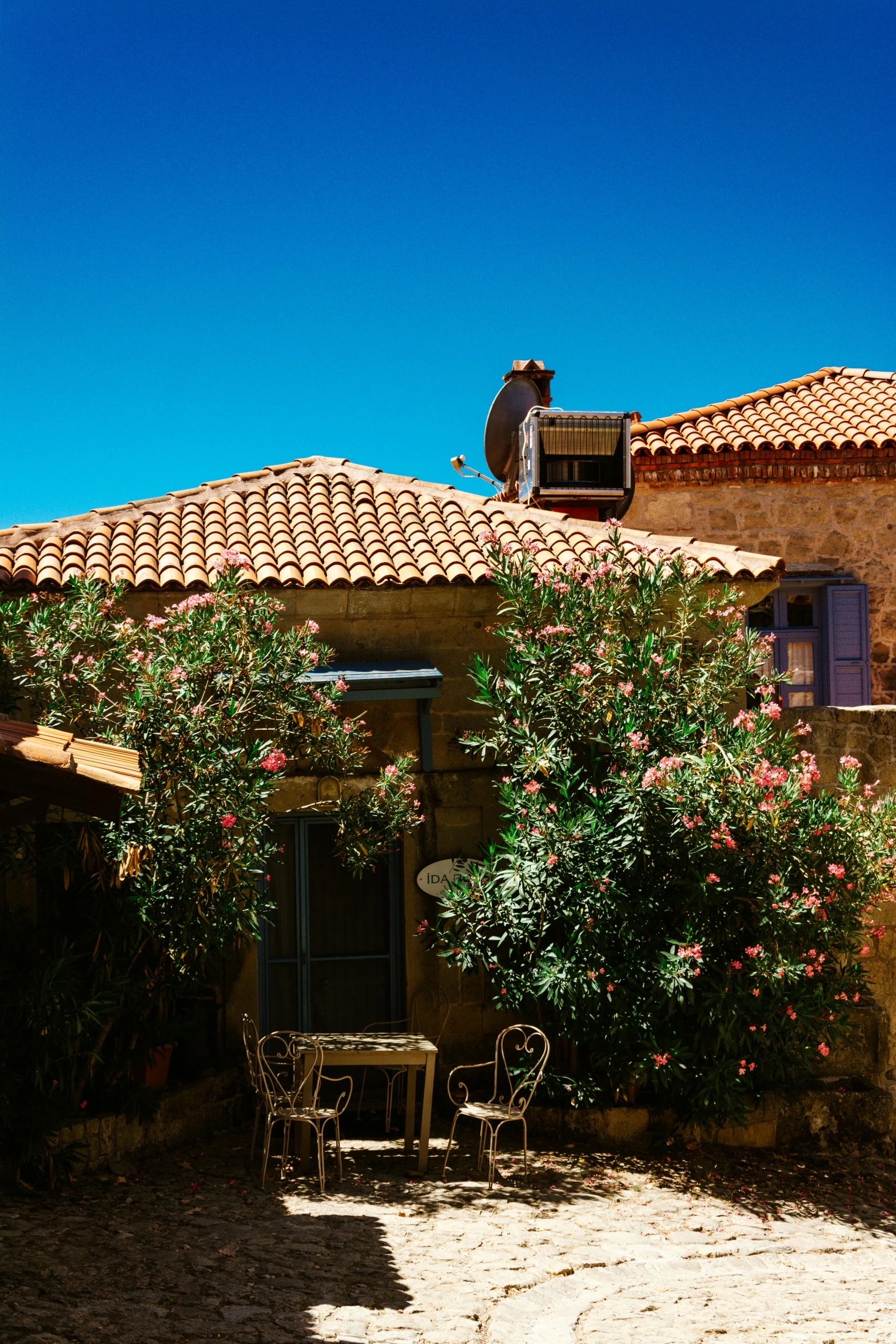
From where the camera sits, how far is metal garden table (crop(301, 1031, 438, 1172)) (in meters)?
6.38

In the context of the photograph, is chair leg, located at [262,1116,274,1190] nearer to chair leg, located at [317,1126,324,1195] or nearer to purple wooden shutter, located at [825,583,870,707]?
chair leg, located at [317,1126,324,1195]

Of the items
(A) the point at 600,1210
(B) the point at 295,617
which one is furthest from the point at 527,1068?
(B) the point at 295,617

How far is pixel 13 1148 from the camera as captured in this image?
5.98m

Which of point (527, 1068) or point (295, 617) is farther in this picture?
point (295, 617)

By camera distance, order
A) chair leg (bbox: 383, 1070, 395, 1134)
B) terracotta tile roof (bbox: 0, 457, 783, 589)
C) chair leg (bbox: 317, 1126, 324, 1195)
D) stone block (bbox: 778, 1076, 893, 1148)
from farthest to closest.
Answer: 1. terracotta tile roof (bbox: 0, 457, 783, 589)
2. stone block (bbox: 778, 1076, 893, 1148)
3. chair leg (bbox: 383, 1070, 395, 1134)
4. chair leg (bbox: 317, 1126, 324, 1195)

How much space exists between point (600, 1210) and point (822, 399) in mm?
10072

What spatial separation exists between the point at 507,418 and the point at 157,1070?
27.9 feet

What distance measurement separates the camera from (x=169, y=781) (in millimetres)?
6266

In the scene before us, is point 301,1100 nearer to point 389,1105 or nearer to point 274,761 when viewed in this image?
point 389,1105

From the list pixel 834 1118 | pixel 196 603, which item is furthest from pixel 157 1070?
pixel 834 1118

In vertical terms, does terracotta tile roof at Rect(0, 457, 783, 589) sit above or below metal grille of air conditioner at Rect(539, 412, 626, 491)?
below

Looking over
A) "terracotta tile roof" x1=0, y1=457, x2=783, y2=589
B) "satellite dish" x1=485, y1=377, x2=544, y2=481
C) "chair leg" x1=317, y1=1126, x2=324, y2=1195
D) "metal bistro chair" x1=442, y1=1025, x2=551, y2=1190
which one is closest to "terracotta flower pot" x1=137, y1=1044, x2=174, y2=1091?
"chair leg" x1=317, y1=1126, x2=324, y2=1195

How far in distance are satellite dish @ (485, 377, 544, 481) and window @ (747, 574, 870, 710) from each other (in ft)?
11.2

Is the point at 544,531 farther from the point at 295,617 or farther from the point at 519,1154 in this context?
the point at 519,1154
